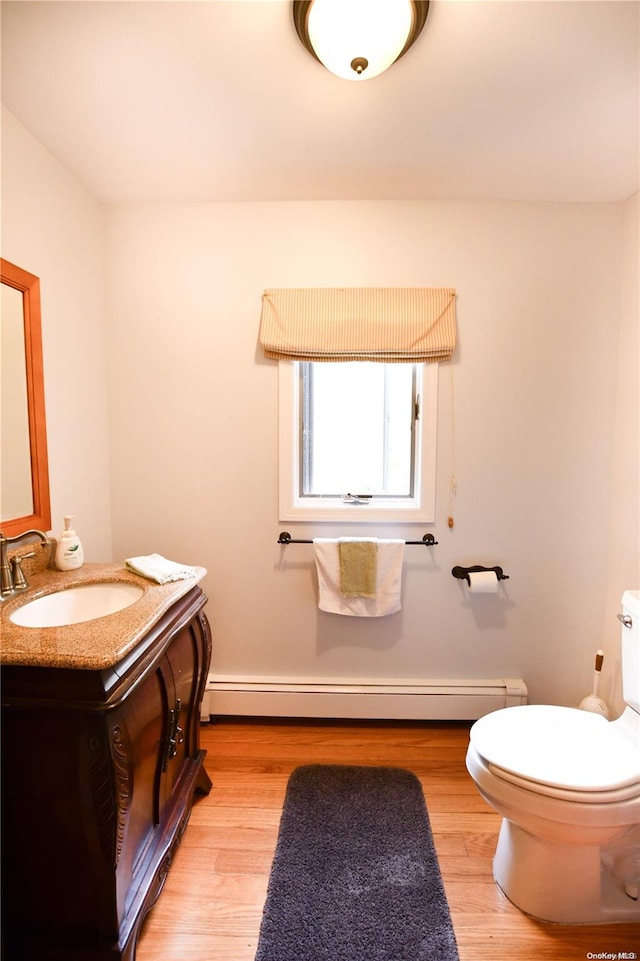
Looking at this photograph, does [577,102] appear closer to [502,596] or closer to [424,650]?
[502,596]

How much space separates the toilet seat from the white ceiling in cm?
189

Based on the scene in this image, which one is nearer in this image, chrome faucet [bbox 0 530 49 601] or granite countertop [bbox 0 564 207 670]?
granite countertop [bbox 0 564 207 670]

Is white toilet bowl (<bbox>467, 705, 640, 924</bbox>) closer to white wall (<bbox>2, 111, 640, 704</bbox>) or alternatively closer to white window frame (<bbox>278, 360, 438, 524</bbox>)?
white wall (<bbox>2, 111, 640, 704</bbox>)

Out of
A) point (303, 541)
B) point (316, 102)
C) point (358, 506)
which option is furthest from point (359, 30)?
point (303, 541)

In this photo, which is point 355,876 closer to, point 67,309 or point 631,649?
point 631,649

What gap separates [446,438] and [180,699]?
145cm

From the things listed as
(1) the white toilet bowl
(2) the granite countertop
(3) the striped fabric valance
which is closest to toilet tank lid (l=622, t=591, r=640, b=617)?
(1) the white toilet bowl

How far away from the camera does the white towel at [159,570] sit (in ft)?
4.53

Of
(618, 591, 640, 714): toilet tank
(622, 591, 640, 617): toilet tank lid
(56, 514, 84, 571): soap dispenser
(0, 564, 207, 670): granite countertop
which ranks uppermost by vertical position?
(56, 514, 84, 571): soap dispenser

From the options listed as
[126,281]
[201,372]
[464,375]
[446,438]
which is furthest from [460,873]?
[126,281]

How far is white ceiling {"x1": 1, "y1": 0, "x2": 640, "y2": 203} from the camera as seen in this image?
1.09 meters

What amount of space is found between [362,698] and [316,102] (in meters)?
2.25

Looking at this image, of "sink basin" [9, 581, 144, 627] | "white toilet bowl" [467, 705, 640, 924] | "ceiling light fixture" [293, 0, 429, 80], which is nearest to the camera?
"ceiling light fixture" [293, 0, 429, 80]

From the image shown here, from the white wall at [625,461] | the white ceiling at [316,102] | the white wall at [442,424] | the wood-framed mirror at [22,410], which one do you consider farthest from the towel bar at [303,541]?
the white ceiling at [316,102]
